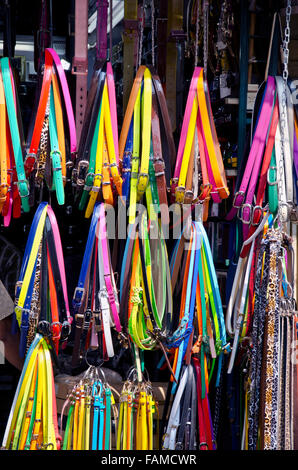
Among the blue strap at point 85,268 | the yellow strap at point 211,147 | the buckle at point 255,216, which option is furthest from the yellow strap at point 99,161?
the buckle at point 255,216

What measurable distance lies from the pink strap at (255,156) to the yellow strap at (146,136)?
51cm

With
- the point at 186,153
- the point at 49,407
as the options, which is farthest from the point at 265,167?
the point at 49,407

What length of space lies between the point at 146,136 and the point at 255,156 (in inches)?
23.8

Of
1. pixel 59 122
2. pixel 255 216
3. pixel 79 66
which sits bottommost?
pixel 255 216

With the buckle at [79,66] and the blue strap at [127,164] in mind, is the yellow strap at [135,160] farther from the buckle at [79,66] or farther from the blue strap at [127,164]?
the buckle at [79,66]

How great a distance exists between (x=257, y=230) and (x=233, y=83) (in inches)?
38.8

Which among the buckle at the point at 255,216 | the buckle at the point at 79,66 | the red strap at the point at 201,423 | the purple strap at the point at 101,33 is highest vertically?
the purple strap at the point at 101,33

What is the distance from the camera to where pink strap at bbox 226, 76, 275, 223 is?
3.31 metres

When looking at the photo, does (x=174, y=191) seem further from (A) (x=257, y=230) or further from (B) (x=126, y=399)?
(B) (x=126, y=399)

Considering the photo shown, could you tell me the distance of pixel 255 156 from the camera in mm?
3316

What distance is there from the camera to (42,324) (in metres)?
3.23

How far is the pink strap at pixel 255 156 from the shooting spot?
3.31 metres

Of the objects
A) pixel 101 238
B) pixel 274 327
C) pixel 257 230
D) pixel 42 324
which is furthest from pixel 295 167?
pixel 42 324

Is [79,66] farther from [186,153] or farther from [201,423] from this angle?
[201,423]
